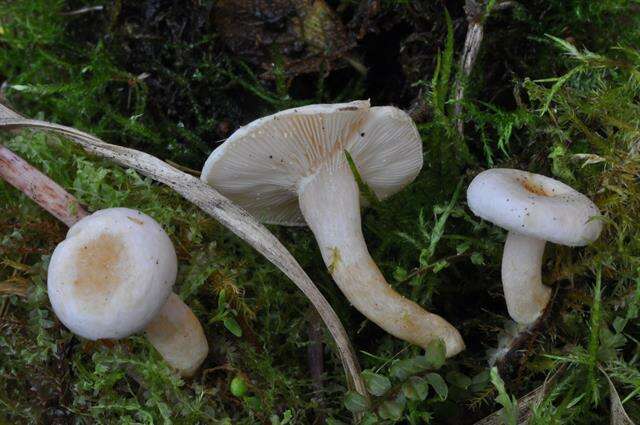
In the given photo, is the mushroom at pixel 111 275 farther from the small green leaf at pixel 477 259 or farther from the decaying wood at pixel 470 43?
the decaying wood at pixel 470 43

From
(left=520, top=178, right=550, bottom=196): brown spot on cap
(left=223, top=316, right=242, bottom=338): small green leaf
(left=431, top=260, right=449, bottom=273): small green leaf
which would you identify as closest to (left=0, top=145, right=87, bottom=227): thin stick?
(left=223, top=316, right=242, bottom=338): small green leaf

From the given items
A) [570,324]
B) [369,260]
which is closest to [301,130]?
[369,260]

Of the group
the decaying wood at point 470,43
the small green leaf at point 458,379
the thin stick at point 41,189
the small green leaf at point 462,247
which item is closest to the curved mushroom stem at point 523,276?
the small green leaf at point 462,247

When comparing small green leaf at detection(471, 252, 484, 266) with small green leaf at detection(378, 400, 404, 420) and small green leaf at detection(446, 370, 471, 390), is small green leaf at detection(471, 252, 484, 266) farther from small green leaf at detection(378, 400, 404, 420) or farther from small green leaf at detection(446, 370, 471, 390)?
small green leaf at detection(378, 400, 404, 420)

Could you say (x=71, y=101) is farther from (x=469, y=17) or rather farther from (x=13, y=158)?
(x=469, y=17)

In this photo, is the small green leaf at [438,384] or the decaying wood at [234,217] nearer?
the small green leaf at [438,384]

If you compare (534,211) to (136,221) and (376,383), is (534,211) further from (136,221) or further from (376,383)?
(136,221)
